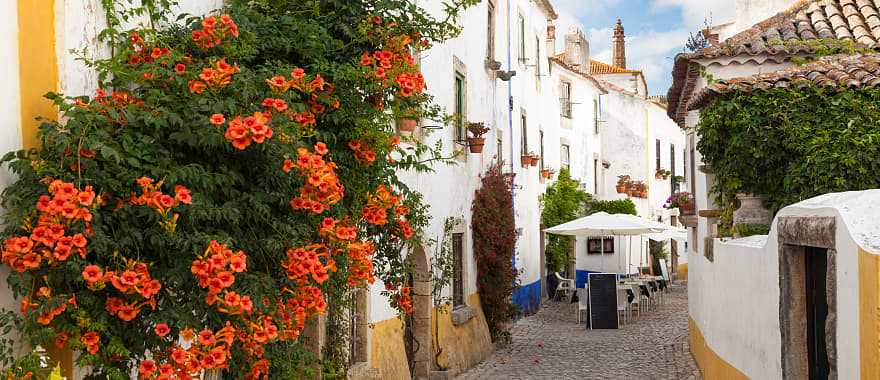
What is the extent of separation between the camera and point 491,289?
17516 mm

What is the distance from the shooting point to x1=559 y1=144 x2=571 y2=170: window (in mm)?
30494

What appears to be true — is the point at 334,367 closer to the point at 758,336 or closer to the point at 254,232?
the point at 758,336

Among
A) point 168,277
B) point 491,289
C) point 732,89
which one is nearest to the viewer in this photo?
point 168,277

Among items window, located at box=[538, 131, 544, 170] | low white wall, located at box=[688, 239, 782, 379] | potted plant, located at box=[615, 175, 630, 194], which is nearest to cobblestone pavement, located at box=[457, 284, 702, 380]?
low white wall, located at box=[688, 239, 782, 379]

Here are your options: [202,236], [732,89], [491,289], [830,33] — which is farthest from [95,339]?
[491,289]

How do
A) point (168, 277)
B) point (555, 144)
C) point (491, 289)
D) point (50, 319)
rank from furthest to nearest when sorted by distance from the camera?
point (555, 144), point (491, 289), point (168, 277), point (50, 319)

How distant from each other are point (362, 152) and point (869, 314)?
3305 millimetres

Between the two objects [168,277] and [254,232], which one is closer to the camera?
[168,277]

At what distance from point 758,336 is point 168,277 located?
4726 millimetres

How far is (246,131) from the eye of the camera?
4.66m

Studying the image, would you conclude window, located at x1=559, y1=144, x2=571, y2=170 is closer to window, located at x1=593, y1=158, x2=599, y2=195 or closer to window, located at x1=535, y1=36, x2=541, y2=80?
window, located at x1=535, y1=36, x2=541, y2=80

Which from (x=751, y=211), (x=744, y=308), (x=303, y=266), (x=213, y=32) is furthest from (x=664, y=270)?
(x=303, y=266)

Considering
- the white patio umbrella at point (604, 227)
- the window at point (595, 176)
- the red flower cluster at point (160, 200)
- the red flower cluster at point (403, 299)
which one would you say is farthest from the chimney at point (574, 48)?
the red flower cluster at point (160, 200)

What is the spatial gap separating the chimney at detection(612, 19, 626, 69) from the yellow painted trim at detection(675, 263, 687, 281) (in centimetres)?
1023
